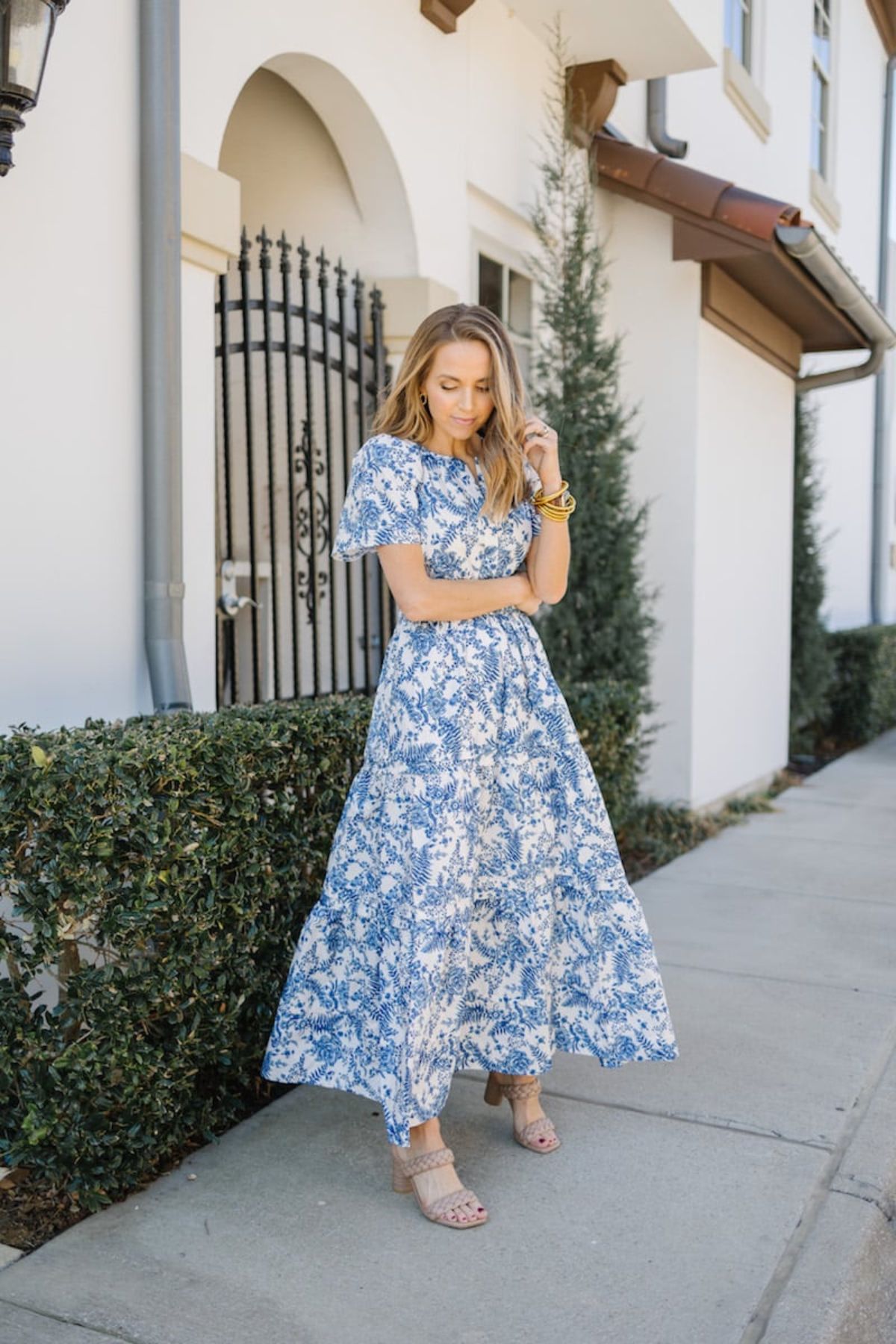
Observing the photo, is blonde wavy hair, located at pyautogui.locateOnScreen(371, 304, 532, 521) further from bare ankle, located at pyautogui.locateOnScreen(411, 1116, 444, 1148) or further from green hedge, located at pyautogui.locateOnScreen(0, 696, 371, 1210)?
bare ankle, located at pyautogui.locateOnScreen(411, 1116, 444, 1148)

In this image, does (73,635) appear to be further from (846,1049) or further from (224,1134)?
(846,1049)

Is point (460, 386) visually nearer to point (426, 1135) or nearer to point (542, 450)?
point (542, 450)

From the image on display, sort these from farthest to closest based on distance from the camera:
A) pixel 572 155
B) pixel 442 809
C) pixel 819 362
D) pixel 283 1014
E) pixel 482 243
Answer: pixel 819 362 < pixel 572 155 < pixel 482 243 < pixel 283 1014 < pixel 442 809

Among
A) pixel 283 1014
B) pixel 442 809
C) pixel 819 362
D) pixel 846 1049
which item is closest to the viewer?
pixel 442 809

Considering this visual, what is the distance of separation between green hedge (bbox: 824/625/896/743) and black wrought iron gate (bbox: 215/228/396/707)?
6418 mm

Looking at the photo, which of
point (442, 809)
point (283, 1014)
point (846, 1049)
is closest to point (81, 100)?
point (442, 809)

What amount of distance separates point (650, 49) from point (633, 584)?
252cm

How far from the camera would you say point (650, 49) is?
600 centimetres

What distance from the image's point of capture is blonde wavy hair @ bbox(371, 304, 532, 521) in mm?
2701

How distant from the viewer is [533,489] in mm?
2889

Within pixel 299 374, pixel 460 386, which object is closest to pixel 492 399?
pixel 460 386

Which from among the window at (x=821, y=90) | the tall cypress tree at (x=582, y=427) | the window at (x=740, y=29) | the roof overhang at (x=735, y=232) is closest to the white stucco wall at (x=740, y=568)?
the roof overhang at (x=735, y=232)

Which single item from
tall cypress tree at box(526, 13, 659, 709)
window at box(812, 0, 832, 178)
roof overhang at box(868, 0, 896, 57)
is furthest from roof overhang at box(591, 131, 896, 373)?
roof overhang at box(868, 0, 896, 57)

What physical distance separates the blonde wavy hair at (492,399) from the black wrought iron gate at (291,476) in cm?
164
